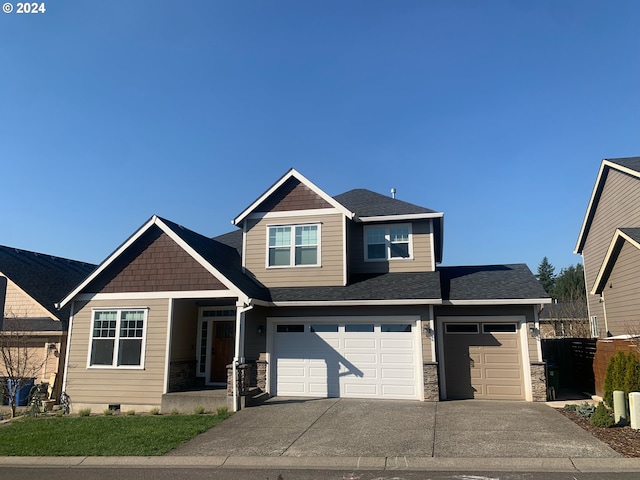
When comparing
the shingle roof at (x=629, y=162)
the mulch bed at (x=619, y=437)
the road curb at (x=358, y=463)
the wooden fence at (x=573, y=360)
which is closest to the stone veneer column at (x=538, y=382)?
the wooden fence at (x=573, y=360)

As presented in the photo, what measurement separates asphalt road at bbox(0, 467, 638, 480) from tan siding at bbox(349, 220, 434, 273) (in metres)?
9.04

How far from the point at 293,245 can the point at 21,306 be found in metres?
11.7

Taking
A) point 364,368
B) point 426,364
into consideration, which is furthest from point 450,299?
point 364,368

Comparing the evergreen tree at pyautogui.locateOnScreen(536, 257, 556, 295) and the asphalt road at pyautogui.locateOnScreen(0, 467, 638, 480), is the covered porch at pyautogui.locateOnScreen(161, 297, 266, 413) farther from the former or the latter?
the evergreen tree at pyautogui.locateOnScreen(536, 257, 556, 295)

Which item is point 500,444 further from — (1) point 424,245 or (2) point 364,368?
(1) point 424,245

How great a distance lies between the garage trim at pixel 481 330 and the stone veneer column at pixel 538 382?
0.10 metres

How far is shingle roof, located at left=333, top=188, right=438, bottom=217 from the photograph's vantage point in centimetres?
1645

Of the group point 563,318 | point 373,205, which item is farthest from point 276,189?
point 563,318

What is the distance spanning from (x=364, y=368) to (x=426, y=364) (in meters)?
1.89

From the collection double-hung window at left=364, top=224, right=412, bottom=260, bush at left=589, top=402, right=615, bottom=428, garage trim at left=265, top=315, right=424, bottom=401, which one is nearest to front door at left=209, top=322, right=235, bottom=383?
garage trim at left=265, top=315, right=424, bottom=401

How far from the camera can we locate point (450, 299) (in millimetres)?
14133

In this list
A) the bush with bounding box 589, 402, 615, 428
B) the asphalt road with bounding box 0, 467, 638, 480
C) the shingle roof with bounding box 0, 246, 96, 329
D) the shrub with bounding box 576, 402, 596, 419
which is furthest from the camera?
the shingle roof with bounding box 0, 246, 96, 329

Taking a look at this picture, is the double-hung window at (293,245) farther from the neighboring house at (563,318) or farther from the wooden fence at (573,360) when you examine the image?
the neighboring house at (563,318)

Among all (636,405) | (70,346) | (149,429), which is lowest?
(149,429)
